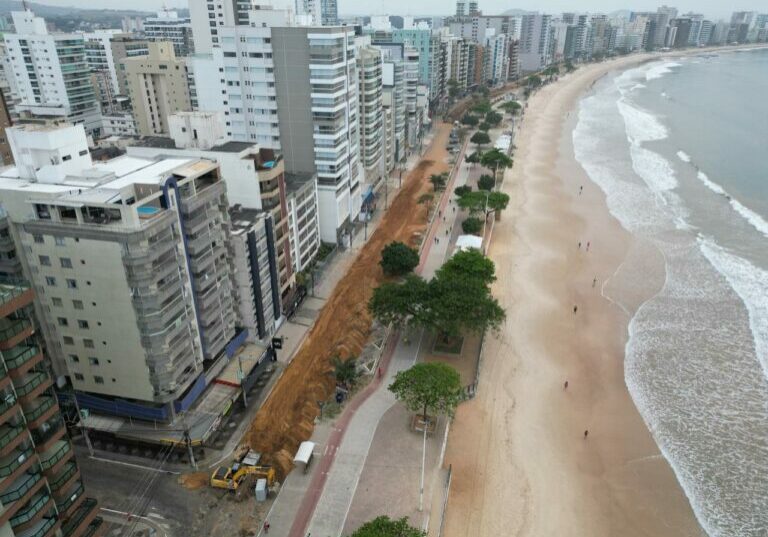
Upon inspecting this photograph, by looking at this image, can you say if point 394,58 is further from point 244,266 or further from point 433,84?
point 244,266

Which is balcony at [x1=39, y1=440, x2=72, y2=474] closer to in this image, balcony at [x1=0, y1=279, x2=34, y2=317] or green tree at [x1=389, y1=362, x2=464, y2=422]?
balcony at [x1=0, y1=279, x2=34, y2=317]

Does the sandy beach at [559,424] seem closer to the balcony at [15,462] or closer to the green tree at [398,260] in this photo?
the green tree at [398,260]

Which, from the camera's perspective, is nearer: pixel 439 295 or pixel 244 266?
pixel 244 266

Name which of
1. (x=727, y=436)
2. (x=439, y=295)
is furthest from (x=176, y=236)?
(x=727, y=436)

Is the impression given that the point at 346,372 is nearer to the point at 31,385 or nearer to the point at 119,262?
the point at 119,262

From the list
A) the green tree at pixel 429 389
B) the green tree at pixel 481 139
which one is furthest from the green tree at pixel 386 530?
the green tree at pixel 481 139

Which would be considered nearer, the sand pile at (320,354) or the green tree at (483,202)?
the sand pile at (320,354)

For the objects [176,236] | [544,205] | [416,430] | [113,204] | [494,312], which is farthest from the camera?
[544,205]
